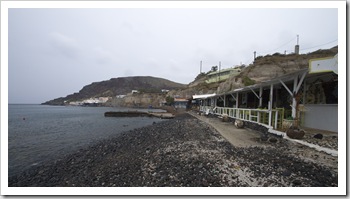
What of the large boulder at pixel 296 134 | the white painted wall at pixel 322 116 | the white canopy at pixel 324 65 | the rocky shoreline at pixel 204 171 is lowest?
the rocky shoreline at pixel 204 171

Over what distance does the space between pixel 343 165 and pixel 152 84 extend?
543ft

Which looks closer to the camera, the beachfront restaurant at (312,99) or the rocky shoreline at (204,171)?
the rocky shoreline at (204,171)

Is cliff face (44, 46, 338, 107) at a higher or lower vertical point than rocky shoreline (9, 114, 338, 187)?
higher

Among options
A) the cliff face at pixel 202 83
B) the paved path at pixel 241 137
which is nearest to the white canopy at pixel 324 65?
the paved path at pixel 241 137

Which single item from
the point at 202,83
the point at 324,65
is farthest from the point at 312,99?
the point at 202,83

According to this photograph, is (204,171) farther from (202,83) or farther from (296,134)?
(202,83)

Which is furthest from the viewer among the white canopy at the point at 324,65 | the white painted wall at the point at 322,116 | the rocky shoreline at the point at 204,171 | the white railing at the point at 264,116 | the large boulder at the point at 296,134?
the white railing at the point at 264,116

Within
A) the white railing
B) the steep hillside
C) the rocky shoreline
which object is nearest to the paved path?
the rocky shoreline

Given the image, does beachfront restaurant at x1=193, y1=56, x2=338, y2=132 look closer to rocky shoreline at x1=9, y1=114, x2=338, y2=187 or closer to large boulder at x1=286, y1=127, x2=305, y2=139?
large boulder at x1=286, y1=127, x2=305, y2=139

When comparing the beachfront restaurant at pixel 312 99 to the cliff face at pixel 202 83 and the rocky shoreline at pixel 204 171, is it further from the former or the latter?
the cliff face at pixel 202 83

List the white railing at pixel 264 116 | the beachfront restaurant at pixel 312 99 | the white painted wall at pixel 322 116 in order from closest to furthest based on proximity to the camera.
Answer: the beachfront restaurant at pixel 312 99 < the white painted wall at pixel 322 116 < the white railing at pixel 264 116

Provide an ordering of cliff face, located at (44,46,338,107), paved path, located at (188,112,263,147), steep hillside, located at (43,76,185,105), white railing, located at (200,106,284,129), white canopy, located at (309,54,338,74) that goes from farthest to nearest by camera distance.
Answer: steep hillside, located at (43,76,185,105), cliff face, located at (44,46,338,107), white railing, located at (200,106,284,129), paved path, located at (188,112,263,147), white canopy, located at (309,54,338,74)

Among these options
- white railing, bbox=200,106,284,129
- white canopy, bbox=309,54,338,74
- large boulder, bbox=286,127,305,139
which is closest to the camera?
white canopy, bbox=309,54,338,74

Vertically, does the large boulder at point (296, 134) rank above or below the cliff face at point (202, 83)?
below
